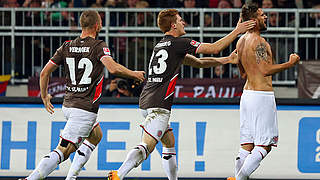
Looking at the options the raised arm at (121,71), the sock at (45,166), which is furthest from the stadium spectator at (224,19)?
the sock at (45,166)

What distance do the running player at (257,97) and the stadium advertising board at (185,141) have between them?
6.33 feet

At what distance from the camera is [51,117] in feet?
36.2

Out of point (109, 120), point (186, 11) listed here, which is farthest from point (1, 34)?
point (109, 120)

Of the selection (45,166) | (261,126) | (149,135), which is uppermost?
(261,126)

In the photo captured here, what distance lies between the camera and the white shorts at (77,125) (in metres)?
8.70

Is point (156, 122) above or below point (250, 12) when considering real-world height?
below

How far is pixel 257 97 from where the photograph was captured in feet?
29.2

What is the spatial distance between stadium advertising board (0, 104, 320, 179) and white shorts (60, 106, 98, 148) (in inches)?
85.3

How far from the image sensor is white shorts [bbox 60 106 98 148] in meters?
8.70

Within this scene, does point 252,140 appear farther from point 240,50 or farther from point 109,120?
point 109,120

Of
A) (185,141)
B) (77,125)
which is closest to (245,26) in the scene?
(77,125)

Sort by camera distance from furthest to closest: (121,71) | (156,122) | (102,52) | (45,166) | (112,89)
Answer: (112,89)
(156,122)
(102,52)
(45,166)
(121,71)

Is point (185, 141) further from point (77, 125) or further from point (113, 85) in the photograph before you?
point (77, 125)

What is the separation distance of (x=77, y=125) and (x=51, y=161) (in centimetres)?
56
